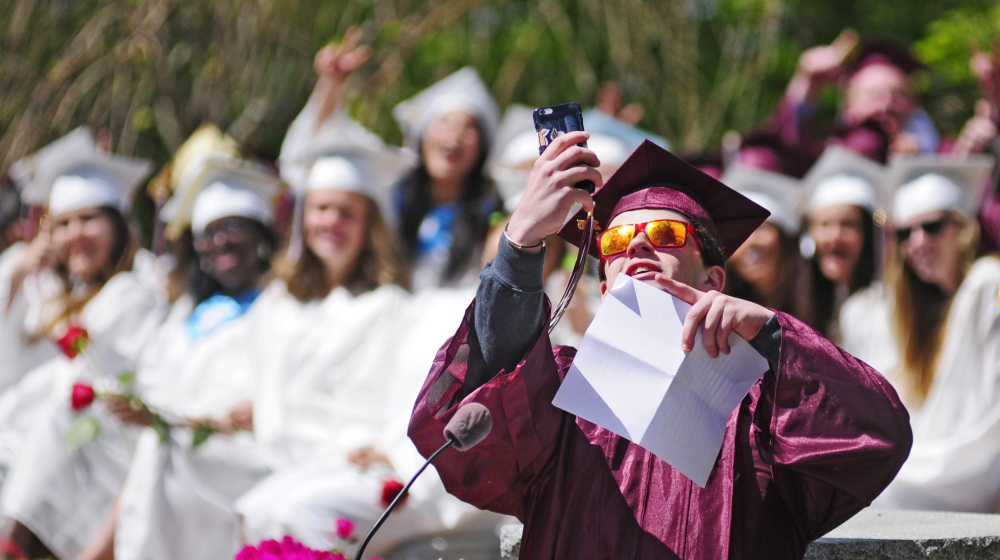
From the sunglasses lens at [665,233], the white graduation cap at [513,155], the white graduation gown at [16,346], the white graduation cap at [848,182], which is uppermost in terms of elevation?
the white graduation cap at [848,182]

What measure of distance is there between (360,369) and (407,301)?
443 mm

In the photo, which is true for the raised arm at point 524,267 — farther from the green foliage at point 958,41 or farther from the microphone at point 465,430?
the green foliage at point 958,41

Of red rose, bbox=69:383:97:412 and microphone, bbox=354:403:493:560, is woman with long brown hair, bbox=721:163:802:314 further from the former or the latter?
microphone, bbox=354:403:493:560

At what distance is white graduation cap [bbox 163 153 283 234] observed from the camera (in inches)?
247

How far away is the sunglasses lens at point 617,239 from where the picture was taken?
2.27 metres

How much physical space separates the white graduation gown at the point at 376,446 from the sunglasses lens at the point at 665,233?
2351 mm

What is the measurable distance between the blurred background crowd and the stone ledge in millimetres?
1587

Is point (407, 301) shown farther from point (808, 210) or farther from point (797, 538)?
point (797, 538)

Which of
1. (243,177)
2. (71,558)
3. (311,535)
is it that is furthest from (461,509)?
(243,177)

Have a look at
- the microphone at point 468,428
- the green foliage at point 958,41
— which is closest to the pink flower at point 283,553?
the microphone at point 468,428

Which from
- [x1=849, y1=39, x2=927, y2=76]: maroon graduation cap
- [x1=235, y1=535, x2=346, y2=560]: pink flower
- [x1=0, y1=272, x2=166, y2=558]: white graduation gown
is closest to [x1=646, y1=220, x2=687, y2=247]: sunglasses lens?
[x1=235, y1=535, x2=346, y2=560]: pink flower

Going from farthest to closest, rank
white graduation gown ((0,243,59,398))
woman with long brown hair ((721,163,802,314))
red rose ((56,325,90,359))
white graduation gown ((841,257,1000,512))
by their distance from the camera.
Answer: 1. white graduation gown ((0,243,59,398))
2. woman with long brown hair ((721,163,802,314))
3. red rose ((56,325,90,359))
4. white graduation gown ((841,257,1000,512))

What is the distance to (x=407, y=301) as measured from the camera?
5.56 m

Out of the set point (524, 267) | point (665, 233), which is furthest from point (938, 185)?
point (524, 267)
